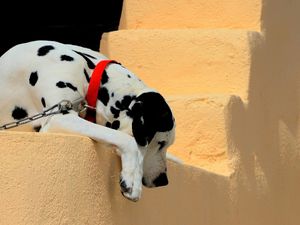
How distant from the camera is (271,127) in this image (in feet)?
20.1

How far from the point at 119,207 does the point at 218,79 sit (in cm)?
232

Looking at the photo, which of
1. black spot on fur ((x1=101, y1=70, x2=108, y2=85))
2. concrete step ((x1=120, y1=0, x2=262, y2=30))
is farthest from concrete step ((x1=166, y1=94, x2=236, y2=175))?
black spot on fur ((x1=101, y1=70, x2=108, y2=85))

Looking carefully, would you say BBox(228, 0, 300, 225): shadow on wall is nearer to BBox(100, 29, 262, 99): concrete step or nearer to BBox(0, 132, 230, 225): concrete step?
BBox(100, 29, 262, 99): concrete step

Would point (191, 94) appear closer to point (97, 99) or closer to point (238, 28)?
point (238, 28)

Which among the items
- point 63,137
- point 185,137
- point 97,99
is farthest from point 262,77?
point 63,137

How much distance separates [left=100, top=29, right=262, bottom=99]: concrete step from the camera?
19.0 ft

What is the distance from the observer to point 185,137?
5477 mm

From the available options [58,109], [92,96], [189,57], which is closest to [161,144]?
[92,96]

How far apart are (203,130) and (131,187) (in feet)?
6.37

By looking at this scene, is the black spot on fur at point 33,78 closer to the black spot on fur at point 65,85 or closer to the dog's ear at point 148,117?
the black spot on fur at point 65,85

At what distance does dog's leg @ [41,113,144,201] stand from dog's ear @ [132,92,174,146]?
7 cm

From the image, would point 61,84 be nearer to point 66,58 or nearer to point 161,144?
point 66,58

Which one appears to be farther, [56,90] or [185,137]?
[185,137]

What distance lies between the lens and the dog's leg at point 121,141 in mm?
3564
